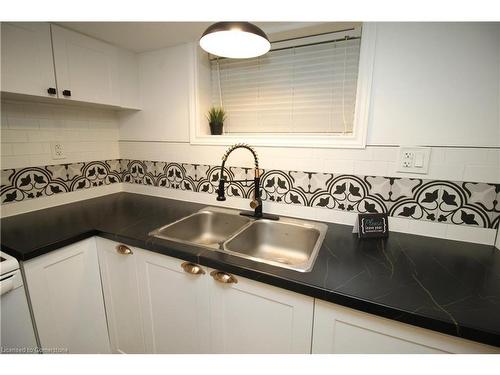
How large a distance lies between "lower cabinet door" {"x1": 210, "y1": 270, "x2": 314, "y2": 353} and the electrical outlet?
1299 mm

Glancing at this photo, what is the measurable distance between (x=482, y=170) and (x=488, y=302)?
1.94 feet

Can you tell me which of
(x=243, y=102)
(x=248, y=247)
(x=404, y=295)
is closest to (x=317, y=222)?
(x=248, y=247)

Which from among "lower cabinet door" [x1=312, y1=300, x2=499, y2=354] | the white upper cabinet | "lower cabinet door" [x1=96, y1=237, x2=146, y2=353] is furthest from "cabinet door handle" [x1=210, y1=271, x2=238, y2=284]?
the white upper cabinet

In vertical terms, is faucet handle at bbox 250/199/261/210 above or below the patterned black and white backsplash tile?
below

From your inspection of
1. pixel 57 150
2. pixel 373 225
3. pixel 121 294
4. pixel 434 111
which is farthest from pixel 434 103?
pixel 57 150

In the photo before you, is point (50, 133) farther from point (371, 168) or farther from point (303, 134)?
point (371, 168)

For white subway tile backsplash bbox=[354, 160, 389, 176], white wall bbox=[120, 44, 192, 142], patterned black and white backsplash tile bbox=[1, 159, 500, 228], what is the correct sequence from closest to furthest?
1. patterned black and white backsplash tile bbox=[1, 159, 500, 228]
2. white subway tile backsplash bbox=[354, 160, 389, 176]
3. white wall bbox=[120, 44, 192, 142]

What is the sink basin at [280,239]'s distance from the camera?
3.91ft

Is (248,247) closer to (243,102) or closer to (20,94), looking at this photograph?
(243,102)

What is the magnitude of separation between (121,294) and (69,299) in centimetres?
Result: 21

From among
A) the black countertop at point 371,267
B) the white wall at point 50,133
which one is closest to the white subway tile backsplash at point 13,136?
the white wall at point 50,133

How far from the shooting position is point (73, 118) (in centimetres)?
151

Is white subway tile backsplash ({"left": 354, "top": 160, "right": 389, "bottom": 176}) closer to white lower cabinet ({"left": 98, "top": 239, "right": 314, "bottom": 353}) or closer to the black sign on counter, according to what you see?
the black sign on counter

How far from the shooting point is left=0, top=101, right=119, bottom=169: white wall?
1242mm
